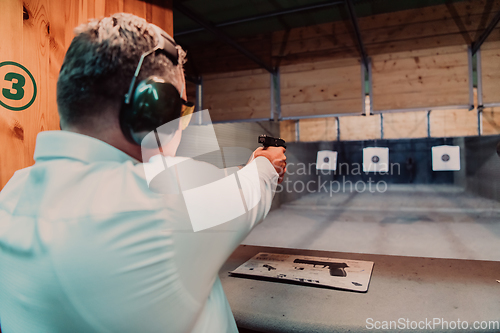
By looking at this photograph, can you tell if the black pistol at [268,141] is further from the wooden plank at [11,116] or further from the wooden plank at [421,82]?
the wooden plank at [421,82]

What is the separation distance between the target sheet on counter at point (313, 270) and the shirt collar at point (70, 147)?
682mm

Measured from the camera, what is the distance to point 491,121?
16.1ft

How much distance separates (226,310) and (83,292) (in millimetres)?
281

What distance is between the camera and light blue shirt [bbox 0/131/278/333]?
38 centimetres

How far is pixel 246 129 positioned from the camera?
3510 millimetres

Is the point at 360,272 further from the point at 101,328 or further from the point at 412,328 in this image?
the point at 101,328

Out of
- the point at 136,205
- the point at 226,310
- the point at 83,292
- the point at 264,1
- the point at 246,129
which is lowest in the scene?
the point at 226,310

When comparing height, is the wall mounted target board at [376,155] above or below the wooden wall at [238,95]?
below

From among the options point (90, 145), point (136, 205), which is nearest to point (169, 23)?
point (90, 145)

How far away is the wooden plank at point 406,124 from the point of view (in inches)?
231

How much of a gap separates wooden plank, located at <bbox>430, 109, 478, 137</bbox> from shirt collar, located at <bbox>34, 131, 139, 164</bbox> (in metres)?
6.41

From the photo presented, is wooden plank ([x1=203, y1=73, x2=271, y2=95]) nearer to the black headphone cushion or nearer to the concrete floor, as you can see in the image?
the concrete floor

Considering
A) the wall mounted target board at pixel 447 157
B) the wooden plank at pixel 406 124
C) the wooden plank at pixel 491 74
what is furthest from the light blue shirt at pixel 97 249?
the wooden plank at pixel 406 124

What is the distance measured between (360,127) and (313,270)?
5576 mm
